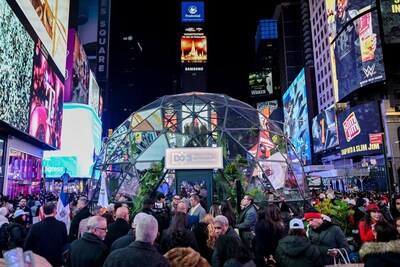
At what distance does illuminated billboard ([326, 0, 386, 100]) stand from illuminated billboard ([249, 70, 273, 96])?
66.5 metres

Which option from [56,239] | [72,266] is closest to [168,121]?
[56,239]

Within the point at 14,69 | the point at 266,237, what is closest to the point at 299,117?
the point at 14,69

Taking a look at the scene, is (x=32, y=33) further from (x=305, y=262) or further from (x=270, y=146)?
(x=305, y=262)

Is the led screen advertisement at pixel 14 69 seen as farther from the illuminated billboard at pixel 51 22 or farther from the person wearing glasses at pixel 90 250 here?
the person wearing glasses at pixel 90 250

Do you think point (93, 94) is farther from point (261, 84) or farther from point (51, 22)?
point (261, 84)

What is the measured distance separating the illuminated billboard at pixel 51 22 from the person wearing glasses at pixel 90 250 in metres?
20.6

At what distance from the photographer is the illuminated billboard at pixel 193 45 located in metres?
97.4

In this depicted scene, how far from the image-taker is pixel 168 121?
15719 mm

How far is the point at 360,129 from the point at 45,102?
113 ft

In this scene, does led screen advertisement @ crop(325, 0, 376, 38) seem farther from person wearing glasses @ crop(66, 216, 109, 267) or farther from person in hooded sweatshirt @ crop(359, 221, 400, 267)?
person wearing glasses @ crop(66, 216, 109, 267)

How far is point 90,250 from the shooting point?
4172 mm

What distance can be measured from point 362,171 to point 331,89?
86.7 feet

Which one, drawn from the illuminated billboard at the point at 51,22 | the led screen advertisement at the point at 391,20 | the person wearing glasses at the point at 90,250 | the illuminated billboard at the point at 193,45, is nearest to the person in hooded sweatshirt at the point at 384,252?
the person wearing glasses at the point at 90,250

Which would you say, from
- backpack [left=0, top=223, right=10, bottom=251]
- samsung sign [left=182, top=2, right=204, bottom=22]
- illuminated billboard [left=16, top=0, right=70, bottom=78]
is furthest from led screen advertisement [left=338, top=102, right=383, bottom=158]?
samsung sign [left=182, top=2, right=204, bottom=22]
